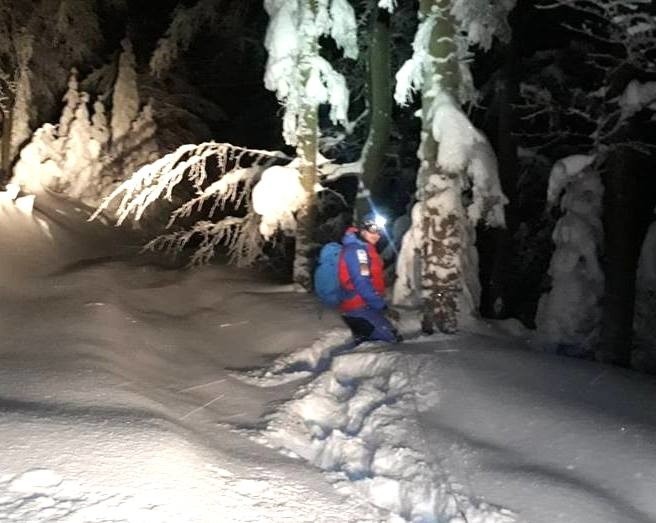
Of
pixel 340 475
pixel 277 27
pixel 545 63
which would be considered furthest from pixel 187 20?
pixel 340 475

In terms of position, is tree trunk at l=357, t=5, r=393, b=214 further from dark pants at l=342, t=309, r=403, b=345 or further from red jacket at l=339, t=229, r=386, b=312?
dark pants at l=342, t=309, r=403, b=345

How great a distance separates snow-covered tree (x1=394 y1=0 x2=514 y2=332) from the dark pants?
0.54 metres

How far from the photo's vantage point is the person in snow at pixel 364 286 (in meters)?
9.33

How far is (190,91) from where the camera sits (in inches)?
1025

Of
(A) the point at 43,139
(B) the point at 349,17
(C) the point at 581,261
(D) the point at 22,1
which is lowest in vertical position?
(C) the point at 581,261

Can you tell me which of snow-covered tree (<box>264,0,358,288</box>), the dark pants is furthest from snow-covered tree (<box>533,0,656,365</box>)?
the dark pants

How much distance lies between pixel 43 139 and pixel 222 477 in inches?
662

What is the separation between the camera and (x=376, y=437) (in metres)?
6.70

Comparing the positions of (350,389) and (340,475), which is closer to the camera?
(340,475)

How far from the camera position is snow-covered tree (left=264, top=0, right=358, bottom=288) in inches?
456

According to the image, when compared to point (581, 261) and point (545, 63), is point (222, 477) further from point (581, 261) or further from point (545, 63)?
point (545, 63)

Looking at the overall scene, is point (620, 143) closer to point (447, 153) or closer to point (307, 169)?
point (447, 153)

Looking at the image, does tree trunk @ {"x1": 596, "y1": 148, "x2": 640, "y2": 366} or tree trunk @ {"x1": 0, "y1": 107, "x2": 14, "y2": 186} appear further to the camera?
tree trunk @ {"x1": 0, "y1": 107, "x2": 14, "y2": 186}

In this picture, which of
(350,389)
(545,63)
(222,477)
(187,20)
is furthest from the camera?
(545,63)
